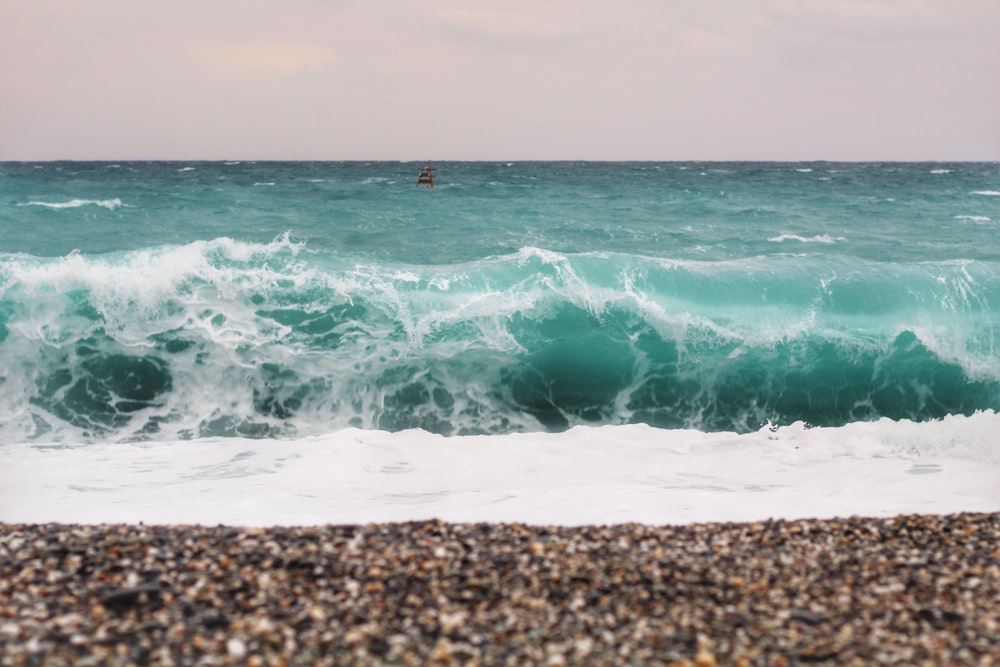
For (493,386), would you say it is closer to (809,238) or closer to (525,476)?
(525,476)

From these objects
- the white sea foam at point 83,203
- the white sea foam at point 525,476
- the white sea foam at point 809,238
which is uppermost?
the white sea foam at point 809,238

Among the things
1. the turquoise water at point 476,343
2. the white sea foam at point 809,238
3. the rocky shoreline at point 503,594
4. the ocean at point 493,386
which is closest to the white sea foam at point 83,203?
the turquoise water at point 476,343

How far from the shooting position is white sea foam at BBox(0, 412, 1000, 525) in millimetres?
5473

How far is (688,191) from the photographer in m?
32.4

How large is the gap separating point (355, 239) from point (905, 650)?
57.1 feet

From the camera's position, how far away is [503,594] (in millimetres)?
3682

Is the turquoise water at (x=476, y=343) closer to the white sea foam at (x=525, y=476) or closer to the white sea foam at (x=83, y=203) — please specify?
the white sea foam at (x=525, y=476)

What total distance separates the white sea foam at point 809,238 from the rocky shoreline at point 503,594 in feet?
50.1

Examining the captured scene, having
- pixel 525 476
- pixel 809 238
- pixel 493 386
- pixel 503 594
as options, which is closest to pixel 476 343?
pixel 493 386

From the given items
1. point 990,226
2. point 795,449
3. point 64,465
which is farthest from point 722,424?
point 990,226

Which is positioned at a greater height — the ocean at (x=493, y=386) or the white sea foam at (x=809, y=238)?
the white sea foam at (x=809, y=238)

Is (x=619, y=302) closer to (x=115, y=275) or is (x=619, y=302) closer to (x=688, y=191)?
(x=115, y=275)

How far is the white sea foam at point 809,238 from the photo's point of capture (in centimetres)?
1900

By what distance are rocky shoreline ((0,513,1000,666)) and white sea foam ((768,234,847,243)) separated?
15269mm
